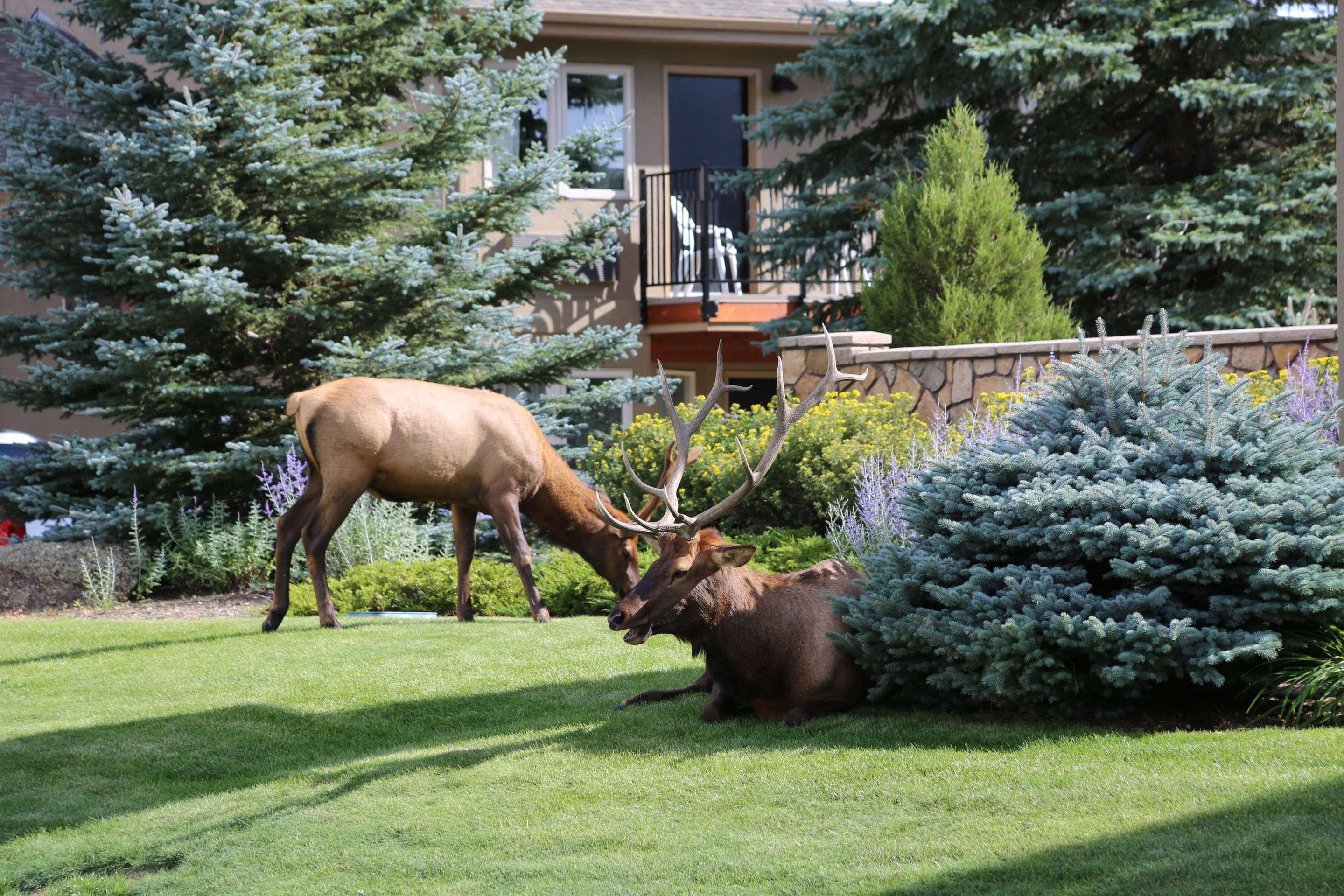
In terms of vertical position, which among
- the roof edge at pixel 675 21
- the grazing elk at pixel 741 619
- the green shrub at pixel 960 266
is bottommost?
the grazing elk at pixel 741 619

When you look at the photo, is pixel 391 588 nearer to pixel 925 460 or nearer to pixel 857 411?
pixel 857 411

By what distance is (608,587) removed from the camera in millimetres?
10531

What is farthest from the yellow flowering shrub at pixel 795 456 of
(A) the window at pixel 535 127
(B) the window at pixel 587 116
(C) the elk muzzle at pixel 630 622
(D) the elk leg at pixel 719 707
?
(A) the window at pixel 535 127

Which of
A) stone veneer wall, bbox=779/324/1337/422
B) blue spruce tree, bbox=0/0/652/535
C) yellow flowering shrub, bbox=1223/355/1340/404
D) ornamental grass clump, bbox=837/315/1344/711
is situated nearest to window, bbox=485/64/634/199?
blue spruce tree, bbox=0/0/652/535

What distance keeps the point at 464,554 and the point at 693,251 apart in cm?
1034

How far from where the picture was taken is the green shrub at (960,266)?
13.0m

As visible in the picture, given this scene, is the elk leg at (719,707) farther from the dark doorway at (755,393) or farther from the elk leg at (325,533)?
the dark doorway at (755,393)

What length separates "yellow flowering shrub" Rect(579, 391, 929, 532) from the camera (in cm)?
1069

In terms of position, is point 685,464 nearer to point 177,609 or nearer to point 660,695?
point 660,695

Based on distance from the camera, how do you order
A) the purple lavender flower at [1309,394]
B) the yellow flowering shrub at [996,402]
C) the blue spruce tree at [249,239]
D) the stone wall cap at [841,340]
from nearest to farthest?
the purple lavender flower at [1309,394] < the yellow flowering shrub at [996,402] < the blue spruce tree at [249,239] < the stone wall cap at [841,340]

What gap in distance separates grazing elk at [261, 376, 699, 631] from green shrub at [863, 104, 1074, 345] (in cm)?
487

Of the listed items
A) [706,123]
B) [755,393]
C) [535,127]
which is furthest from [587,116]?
[755,393]

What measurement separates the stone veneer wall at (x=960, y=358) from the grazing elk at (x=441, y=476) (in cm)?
357

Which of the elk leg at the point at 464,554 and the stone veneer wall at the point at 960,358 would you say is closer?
the elk leg at the point at 464,554
